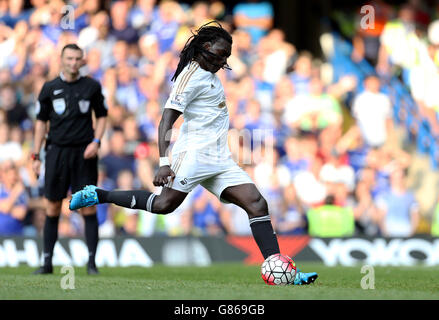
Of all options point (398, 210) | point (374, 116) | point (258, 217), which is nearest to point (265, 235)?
point (258, 217)

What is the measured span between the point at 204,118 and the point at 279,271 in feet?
5.24

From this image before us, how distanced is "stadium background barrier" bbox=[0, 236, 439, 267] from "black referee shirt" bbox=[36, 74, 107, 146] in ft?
11.7

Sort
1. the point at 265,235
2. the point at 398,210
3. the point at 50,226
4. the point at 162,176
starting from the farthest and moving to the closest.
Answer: the point at 398,210
the point at 50,226
the point at 265,235
the point at 162,176

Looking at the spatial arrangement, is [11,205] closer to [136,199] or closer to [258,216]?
[136,199]

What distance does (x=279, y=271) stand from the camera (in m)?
7.54

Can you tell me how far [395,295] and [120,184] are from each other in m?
8.78

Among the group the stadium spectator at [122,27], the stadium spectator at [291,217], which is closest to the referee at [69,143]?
the stadium spectator at [291,217]

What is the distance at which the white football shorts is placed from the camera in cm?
788

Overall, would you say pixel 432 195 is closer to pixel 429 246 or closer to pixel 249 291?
pixel 429 246

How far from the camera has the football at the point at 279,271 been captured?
753 centimetres

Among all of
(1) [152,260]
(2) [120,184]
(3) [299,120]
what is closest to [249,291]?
(1) [152,260]

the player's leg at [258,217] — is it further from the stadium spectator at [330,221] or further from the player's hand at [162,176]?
the stadium spectator at [330,221]

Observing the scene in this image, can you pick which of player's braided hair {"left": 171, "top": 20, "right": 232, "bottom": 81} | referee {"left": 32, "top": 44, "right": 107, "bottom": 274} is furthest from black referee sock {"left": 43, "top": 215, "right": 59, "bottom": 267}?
player's braided hair {"left": 171, "top": 20, "right": 232, "bottom": 81}

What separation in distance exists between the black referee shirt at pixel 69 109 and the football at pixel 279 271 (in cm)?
329
